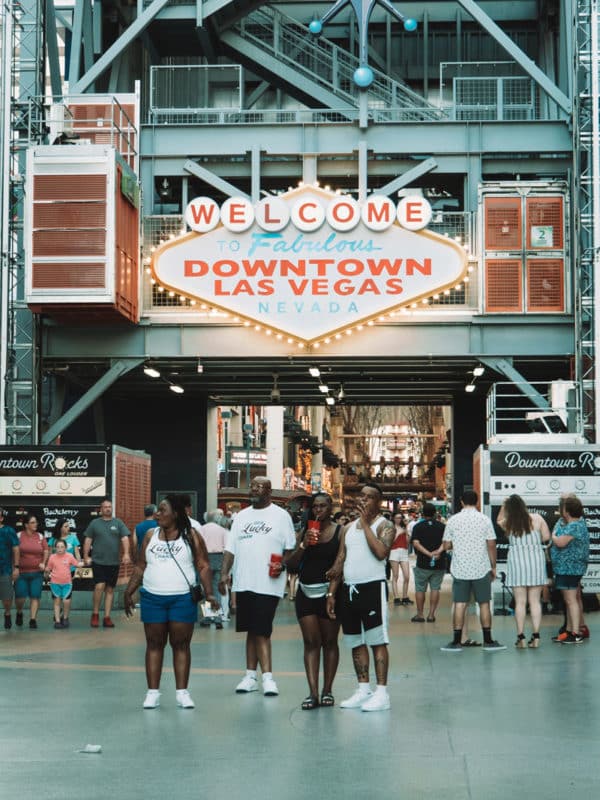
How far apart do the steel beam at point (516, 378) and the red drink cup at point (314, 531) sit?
15693 mm

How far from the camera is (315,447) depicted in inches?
3351

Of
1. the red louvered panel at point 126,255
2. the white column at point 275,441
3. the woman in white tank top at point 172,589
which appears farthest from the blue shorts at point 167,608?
the white column at point 275,441

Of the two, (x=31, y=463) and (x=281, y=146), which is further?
(x=281, y=146)

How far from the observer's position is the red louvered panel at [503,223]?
1051 inches

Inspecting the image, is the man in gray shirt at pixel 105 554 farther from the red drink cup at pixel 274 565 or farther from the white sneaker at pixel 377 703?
the white sneaker at pixel 377 703

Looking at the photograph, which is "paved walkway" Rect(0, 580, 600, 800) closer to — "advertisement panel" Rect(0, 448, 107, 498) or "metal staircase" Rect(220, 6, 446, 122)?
"advertisement panel" Rect(0, 448, 107, 498)

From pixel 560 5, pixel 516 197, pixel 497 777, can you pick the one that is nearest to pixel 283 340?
pixel 516 197

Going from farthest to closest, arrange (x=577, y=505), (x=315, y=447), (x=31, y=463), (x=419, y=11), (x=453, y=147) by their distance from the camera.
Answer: (x=315, y=447) < (x=419, y=11) < (x=453, y=147) < (x=31, y=463) < (x=577, y=505)

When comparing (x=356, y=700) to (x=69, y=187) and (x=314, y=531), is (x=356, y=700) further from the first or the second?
(x=69, y=187)

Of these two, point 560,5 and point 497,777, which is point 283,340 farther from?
point 497,777

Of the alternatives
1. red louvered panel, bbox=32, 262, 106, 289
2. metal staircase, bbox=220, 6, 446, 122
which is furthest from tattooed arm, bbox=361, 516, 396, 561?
metal staircase, bbox=220, 6, 446, 122

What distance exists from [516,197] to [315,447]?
193ft

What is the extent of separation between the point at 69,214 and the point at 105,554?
8.65 m

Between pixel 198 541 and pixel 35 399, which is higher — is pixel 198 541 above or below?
below
